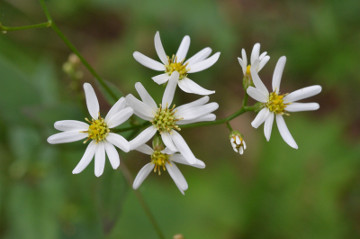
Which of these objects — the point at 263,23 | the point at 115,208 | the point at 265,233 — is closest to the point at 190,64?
the point at 115,208

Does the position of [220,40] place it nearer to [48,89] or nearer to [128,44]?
[128,44]

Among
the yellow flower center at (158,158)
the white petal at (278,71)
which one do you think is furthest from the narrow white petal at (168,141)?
the white petal at (278,71)

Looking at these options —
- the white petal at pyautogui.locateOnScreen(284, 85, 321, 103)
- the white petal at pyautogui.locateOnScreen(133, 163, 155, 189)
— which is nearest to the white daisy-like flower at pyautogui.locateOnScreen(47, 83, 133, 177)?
the white petal at pyautogui.locateOnScreen(133, 163, 155, 189)

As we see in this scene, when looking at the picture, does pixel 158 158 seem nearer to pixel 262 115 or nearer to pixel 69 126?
pixel 69 126

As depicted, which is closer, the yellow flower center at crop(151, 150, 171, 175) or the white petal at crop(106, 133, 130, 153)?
the white petal at crop(106, 133, 130, 153)

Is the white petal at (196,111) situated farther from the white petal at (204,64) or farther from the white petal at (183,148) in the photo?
the white petal at (204,64)

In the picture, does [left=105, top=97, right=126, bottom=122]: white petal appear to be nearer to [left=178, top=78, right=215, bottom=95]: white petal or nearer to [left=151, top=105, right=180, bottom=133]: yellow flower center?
[left=151, top=105, right=180, bottom=133]: yellow flower center
